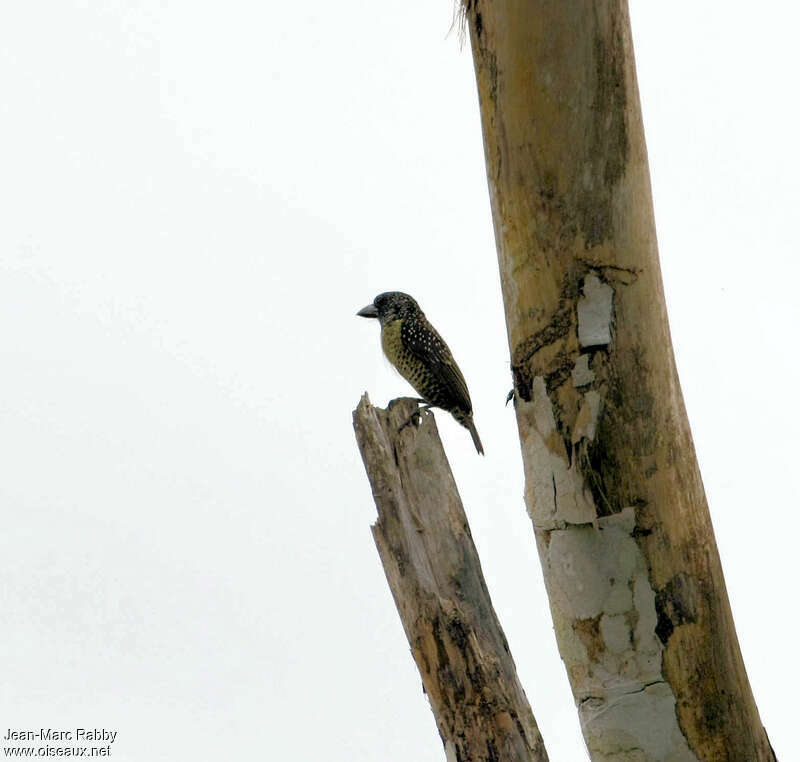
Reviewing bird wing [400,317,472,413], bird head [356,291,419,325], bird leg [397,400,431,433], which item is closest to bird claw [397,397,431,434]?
bird leg [397,400,431,433]

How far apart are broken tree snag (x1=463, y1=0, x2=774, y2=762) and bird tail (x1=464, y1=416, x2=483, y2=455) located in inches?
111

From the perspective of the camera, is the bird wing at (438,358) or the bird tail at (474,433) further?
the bird tail at (474,433)

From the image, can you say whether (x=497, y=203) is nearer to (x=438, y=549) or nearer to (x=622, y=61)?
(x=622, y=61)

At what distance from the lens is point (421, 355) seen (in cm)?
500

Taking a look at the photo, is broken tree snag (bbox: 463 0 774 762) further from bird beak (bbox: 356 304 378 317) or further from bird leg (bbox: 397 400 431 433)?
bird beak (bbox: 356 304 378 317)

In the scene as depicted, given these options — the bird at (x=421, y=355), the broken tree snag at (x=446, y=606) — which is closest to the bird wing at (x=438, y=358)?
the bird at (x=421, y=355)

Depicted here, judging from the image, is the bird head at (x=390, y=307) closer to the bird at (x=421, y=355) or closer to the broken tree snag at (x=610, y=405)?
the bird at (x=421, y=355)

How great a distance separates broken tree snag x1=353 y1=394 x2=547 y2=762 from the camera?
307 centimetres

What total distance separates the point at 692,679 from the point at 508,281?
92cm

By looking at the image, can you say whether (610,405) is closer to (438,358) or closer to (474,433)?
(438,358)

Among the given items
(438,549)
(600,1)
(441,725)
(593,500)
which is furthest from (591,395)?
(441,725)

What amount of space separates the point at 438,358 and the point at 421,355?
95 mm

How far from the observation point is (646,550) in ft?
7.11

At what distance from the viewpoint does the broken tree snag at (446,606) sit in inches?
121
